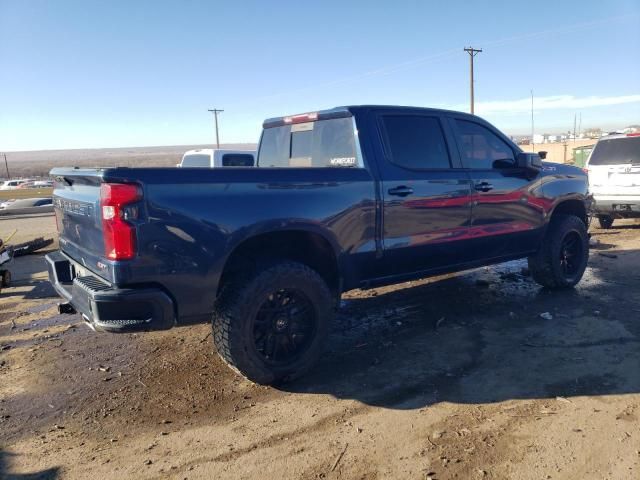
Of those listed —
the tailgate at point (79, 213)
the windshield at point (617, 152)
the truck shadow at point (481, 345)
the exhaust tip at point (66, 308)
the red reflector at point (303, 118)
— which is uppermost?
the red reflector at point (303, 118)

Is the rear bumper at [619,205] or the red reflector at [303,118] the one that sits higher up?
the red reflector at [303,118]

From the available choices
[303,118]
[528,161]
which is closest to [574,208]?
[528,161]

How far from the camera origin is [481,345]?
4.46 metres

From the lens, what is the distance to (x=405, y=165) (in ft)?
14.7

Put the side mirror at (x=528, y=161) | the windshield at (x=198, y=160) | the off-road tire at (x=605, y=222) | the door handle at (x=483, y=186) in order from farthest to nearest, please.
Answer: the windshield at (x=198, y=160) < the off-road tire at (x=605, y=222) < the side mirror at (x=528, y=161) < the door handle at (x=483, y=186)

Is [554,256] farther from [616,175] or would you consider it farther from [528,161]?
[616,175]

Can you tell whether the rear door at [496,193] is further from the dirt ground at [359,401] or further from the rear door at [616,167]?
the rear door at [616,167]

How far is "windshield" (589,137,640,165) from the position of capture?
9680mm

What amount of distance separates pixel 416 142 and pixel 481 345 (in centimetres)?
188

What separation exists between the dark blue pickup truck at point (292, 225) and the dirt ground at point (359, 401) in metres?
0.51

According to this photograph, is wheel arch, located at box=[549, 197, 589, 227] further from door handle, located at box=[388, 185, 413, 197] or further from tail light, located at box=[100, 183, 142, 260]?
tail light, located at box=[100, 183, 142, 260]

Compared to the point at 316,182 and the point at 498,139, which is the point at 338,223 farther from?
the point at 498,139

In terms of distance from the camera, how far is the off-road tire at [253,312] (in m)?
3.54

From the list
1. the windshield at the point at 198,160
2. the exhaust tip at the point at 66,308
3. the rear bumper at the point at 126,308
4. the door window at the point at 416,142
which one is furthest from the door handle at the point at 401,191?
the windshield at the point at 198,160
